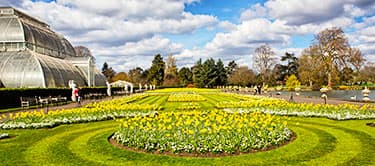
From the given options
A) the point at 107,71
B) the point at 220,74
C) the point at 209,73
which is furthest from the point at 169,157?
the point at 107,71

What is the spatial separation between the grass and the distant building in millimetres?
25614

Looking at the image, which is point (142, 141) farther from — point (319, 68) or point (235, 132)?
point (319, 68)

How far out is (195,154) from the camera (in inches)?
257

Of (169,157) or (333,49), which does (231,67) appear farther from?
(169,157)

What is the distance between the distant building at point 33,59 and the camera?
32250mm

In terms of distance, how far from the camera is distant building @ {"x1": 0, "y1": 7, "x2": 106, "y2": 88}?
106ft

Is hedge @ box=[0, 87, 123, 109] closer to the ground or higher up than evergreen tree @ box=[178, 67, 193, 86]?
closer to the ground

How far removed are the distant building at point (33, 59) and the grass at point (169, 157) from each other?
25.6 m

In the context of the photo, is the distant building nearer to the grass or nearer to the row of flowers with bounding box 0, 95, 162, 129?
the row of flowers with bounding box 0, 95, 162, 129

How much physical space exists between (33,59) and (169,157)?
1279 inches

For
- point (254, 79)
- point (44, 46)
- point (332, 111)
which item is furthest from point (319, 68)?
point (44, 46)

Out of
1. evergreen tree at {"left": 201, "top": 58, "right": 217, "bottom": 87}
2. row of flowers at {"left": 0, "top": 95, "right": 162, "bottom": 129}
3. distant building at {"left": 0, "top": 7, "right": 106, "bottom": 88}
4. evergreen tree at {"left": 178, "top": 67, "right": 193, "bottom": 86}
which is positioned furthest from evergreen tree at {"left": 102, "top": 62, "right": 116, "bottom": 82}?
row of flowers at {"left": 0, "top": 95, "right": 162, "bottom": 129}

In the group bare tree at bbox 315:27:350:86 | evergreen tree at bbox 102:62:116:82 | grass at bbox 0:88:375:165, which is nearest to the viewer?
grass at bbox 0:88:375:165

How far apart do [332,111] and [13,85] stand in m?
32.6
